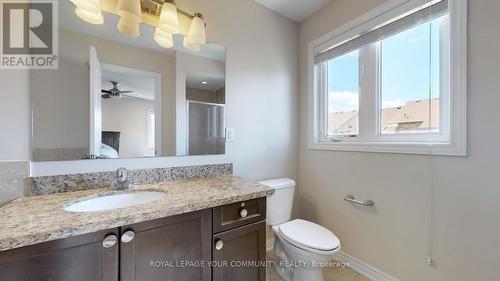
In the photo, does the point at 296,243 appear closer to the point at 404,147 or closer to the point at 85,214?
the point at 404,147

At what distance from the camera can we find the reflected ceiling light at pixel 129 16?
119 cm

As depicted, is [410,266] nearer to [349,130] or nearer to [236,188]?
[349,130]

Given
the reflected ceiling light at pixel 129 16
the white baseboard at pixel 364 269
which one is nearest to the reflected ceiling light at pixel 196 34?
the reflected ceiling light at pixel 129 16

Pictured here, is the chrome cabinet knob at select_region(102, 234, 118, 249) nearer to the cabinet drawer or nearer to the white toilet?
the cabinet drawer

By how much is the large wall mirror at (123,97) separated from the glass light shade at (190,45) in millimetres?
23

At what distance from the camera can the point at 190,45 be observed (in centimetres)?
154

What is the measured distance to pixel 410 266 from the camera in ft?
4.61

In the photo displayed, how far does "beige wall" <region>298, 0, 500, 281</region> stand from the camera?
109 cm

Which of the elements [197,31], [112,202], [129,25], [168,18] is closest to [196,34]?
[197,31]

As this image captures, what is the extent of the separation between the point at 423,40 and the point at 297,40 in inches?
44.3

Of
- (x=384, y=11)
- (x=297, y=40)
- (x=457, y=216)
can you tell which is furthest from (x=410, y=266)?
(x=297, y=40)

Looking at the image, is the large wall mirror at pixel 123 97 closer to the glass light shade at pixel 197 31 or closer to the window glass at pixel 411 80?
the glass light shade at pixel 197 31

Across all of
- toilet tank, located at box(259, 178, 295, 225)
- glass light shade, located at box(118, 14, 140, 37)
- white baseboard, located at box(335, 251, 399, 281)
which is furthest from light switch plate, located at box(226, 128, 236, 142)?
white baseboard, located at box(335, 251, 399, 281)

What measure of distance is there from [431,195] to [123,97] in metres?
2.02
